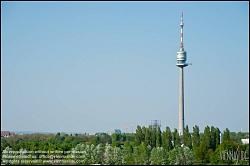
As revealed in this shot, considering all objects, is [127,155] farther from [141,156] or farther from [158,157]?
[158,157]

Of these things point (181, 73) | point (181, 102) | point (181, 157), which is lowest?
point (181, 157)

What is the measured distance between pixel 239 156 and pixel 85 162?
11.0 meters

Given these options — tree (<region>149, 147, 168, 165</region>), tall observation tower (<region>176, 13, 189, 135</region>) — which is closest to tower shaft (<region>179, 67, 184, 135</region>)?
A: tall observation tower (<region>176, 13, 189, 135</region>)

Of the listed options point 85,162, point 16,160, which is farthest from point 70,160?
point 16,160

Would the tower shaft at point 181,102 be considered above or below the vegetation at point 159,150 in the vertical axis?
above

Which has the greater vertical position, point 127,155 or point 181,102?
point 181,102

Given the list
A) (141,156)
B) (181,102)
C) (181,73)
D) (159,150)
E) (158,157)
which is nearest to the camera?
(158,157)

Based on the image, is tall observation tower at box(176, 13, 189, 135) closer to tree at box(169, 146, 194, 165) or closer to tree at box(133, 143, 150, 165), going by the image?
tree at box(169, 146, 194, 165)

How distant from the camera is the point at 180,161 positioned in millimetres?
34375

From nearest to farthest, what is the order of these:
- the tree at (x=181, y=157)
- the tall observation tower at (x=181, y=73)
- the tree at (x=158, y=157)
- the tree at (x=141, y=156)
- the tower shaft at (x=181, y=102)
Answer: the tree at (x=158, y=157) < the tree at (x=141, y=156) < the tree at (x=181, y=157) < the tower shaft at (x=181, y=102) < the tall observation tower at (x=181, y=73)

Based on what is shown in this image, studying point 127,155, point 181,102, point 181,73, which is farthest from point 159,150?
point 181,73

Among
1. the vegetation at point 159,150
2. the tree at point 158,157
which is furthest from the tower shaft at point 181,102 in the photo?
the tree at point 158,157

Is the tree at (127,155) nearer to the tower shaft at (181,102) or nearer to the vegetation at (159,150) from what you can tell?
the vegetation at (159,150)

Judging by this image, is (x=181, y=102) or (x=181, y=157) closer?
(x=181, y=157)
